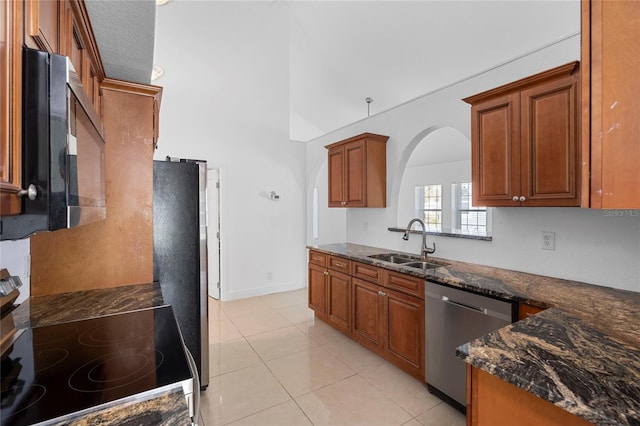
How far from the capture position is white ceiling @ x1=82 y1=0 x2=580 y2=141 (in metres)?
2.70

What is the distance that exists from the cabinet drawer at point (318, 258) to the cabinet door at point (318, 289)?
58mm

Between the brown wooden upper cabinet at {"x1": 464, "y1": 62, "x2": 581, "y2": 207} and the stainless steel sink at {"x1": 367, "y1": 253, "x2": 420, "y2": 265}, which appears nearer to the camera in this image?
the brown wooden upper cabinet at {"x1": 464, "y1": 62, "x2": 581, "y2": 207}

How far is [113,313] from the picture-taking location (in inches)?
59.1

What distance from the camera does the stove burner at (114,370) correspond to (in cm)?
91

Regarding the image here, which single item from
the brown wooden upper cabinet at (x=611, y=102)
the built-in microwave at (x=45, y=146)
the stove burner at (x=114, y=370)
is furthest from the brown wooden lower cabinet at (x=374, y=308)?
the built-in microwave at (x=45, y=146)

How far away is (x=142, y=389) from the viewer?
886 millimetres

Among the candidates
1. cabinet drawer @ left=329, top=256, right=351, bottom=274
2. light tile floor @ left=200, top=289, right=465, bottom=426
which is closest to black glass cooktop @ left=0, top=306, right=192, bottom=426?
light tile floor @ left=200, top=289, right=465, bottom=426

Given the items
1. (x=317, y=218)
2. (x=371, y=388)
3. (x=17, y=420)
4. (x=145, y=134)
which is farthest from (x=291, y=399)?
(x=317, y=218)

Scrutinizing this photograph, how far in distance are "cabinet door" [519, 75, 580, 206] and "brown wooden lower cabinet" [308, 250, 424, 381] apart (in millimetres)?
1001

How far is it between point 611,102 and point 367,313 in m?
2.42

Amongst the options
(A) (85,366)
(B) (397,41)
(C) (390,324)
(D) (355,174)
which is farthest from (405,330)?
(B) (397,41)

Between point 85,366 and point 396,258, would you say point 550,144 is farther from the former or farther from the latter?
point 85,366

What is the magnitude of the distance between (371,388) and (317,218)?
181 inches

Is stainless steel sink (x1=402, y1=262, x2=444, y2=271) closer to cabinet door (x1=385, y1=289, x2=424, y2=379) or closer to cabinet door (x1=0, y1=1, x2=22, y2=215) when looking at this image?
cabinet door (x1=385, y1=289, x2=424, y2=379)
